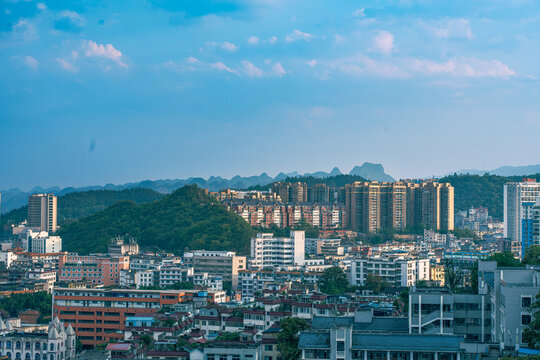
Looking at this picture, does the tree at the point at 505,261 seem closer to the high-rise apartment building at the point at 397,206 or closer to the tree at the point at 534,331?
the tree at the point at 534,331

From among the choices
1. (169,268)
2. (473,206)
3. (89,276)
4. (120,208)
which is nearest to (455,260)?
(169,268)

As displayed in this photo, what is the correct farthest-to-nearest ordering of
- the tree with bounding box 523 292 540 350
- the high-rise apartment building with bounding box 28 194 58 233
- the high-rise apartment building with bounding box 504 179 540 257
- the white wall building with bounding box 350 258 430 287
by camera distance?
the high-rise apartment building with bounding box 28 194 58 233 < the high-rise apartment building with bounding box 504 179 540 257 < the white wall building with bounding box 350 258 430 287 < the tree with bounding box 523 292 540 350

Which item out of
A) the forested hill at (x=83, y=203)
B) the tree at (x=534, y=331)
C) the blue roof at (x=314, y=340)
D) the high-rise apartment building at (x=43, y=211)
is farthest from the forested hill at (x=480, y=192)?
the tree at (x=534, y=331)

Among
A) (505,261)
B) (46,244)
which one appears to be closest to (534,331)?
(505,261)

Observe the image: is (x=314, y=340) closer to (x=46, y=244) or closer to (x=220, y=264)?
(x=220, y=264)

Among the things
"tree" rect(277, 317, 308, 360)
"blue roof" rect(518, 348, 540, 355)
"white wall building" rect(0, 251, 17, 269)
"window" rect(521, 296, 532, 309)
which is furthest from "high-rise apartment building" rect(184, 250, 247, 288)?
"blue roof" rect(518, 348, 540, 355)

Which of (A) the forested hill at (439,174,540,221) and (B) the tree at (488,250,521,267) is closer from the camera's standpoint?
(B) the tree at (488,250,521,267)

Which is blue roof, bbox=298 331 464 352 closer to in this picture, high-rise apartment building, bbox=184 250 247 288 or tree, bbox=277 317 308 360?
tree, bbox=277 317 308 360
